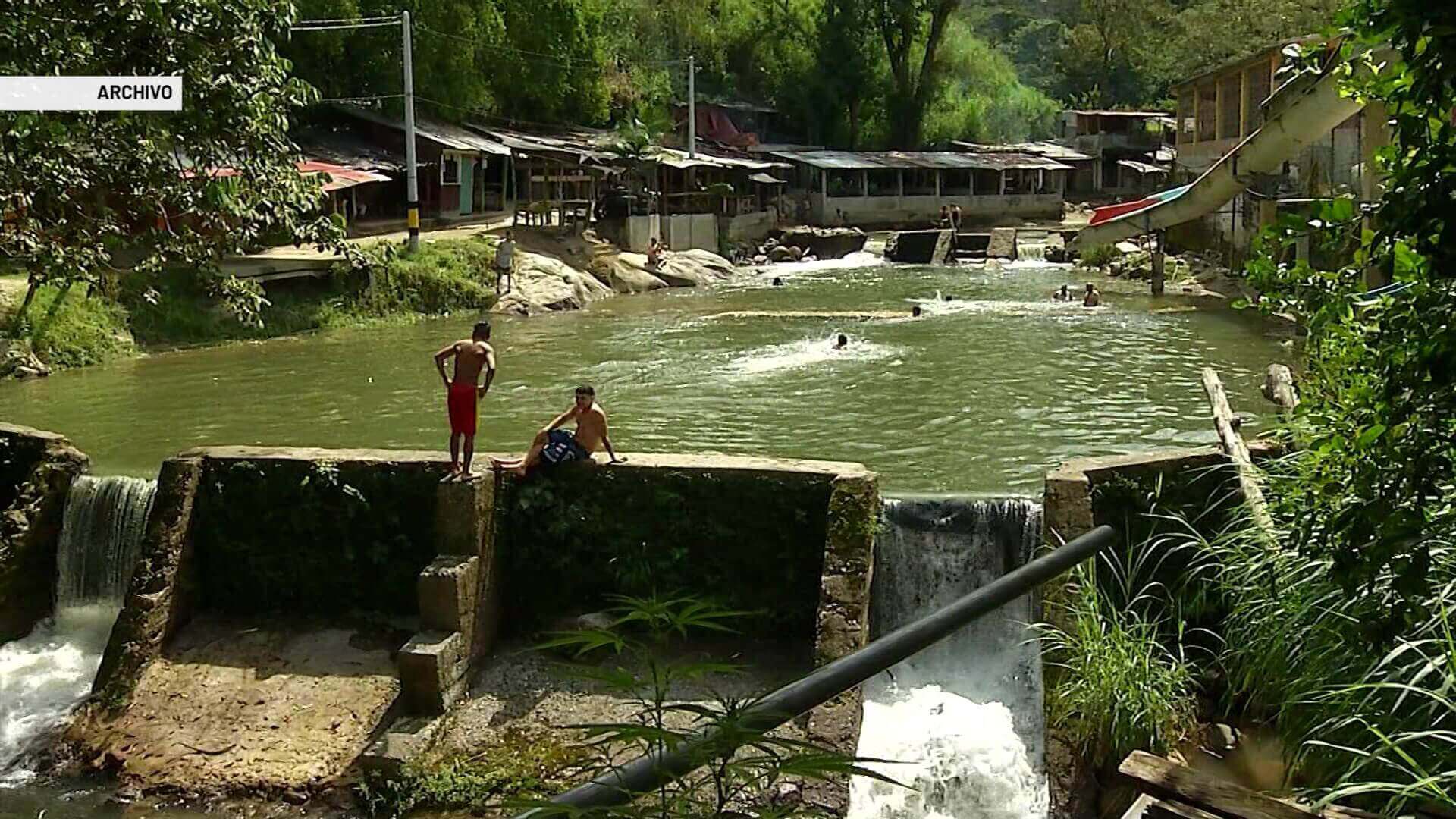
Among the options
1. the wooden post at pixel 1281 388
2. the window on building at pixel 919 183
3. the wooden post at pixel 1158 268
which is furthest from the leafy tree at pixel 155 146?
the window on building at pixel 919 183

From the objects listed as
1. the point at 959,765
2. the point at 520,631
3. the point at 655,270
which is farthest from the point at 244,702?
the point at 655,270

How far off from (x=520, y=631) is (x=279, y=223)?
493cm

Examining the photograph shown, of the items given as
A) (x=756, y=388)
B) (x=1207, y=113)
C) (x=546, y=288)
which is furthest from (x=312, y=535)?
(x=1207, y=113)

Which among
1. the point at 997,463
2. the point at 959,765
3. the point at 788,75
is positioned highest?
the point at 788,75

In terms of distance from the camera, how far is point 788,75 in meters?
63.6

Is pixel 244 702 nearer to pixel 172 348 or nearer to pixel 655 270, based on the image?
pixel 172 348

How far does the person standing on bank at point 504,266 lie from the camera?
3275cm

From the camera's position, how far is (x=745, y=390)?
21250mm

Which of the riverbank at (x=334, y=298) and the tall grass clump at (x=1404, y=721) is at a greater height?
the riverbank at (x=334, y=298)

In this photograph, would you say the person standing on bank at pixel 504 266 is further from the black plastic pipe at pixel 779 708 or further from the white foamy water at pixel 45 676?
the black plastic pipe at pixel 779 708

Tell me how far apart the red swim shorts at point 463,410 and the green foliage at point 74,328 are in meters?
14.2

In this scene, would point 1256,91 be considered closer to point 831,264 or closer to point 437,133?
point 831,264

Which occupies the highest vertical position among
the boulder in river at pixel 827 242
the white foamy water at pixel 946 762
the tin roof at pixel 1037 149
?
the tin roof at pixel 1037 149

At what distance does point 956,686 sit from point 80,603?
342 inches
